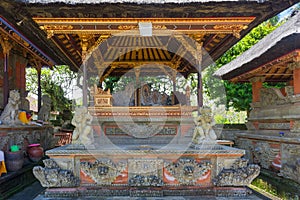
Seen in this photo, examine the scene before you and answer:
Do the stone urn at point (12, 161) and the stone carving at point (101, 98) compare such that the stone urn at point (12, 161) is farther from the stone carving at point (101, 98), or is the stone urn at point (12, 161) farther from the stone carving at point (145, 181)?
the stone carving at point (145, 181)

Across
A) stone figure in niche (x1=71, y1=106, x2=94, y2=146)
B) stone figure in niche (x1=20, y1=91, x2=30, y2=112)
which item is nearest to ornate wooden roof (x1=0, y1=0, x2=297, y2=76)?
stone figure in niche (x1=71, y1=106, x2=94, y2=146)

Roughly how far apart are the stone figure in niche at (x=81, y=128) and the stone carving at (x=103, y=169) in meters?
0.46

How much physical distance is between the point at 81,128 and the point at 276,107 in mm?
6507

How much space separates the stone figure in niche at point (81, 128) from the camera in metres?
5.57

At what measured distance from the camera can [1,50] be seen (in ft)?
29.5

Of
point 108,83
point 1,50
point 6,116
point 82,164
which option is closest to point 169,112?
point 82,164

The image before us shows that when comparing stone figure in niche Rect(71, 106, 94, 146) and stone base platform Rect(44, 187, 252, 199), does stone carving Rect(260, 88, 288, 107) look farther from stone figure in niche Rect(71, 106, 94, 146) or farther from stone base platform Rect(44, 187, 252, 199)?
stone figure in niche Rect(71, 106, 94, 146)

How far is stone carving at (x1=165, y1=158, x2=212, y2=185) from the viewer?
17.7 ft

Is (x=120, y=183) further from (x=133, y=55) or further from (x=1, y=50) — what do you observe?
(x=1, y=50)

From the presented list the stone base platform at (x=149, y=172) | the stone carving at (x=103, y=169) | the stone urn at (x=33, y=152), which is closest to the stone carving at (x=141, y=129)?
the stone base platform at (x=149, y=172)

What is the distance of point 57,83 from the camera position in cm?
2077

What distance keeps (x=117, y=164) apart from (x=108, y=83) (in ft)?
39.7

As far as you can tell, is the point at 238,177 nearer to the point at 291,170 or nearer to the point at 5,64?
the point at 291,170

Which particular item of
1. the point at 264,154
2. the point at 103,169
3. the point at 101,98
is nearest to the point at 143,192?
the point at 103,169
